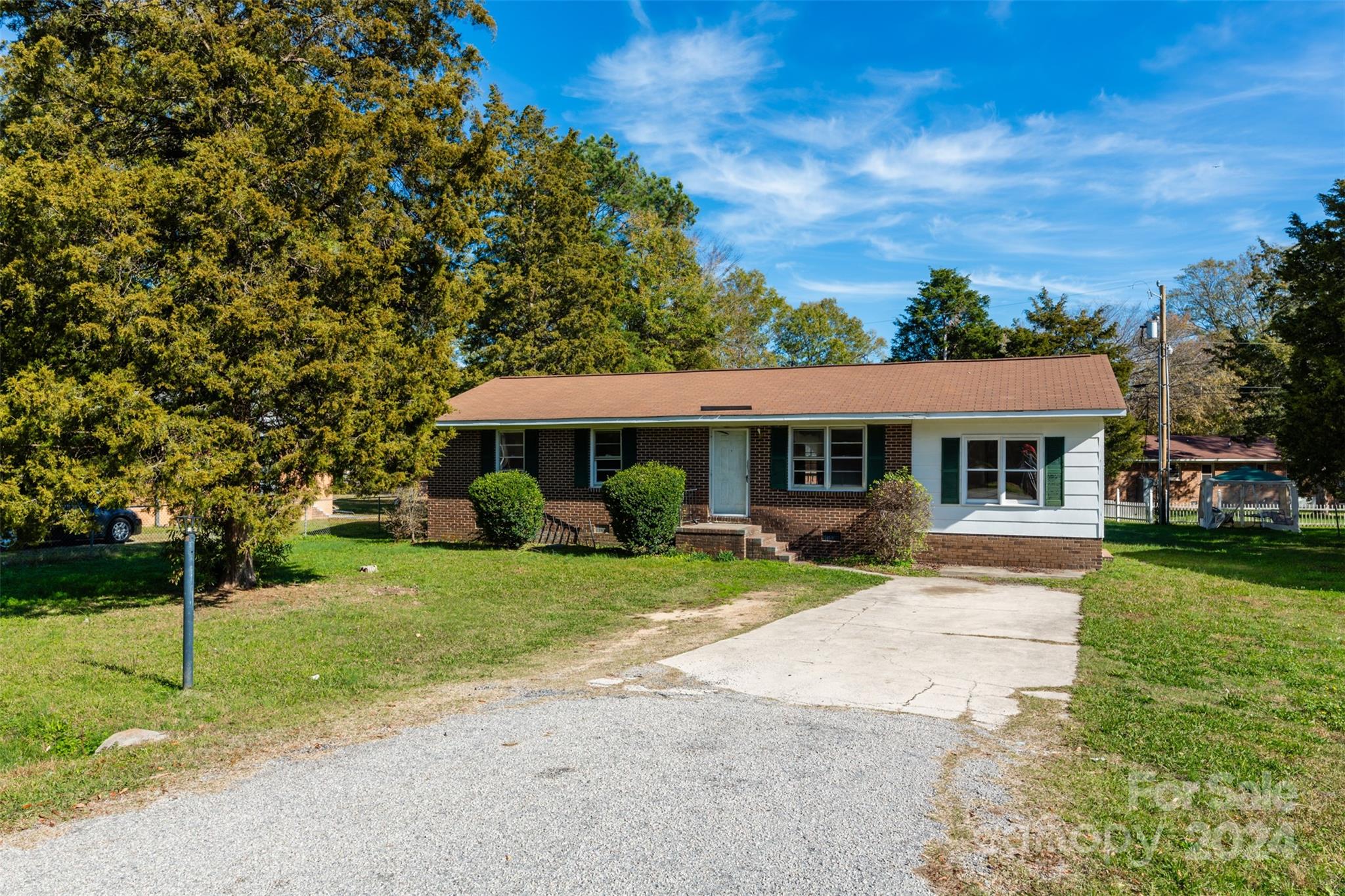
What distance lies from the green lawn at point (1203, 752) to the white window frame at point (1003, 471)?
4039 millimetres

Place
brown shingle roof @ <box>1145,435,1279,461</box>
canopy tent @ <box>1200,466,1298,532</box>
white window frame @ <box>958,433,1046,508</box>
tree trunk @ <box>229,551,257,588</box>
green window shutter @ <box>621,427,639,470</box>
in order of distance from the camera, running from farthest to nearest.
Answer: brown shingle roof @ <box>1145,435,1279,461</box> → canopy tent @ <box>1200,466,1298,532</box> → green window shutter @ <box>621,427,639,470</box> → white window frame @ <box>958,433,1046,508</box> → tree trunk @ <box>229,551,257,588</box>

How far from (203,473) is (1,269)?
10.9 ft

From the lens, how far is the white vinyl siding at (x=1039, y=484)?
1469 cm

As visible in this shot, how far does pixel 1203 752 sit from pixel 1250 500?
2474 cm

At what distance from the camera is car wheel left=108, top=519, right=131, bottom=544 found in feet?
67.3

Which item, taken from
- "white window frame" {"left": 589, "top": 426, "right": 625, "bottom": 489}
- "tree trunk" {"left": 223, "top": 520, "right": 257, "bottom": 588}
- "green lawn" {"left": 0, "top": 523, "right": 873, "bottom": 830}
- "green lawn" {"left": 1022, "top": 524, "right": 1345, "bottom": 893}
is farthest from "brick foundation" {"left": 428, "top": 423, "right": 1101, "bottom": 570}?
"tree trunk" {"left": 223, "top": 520, "right": 257, "bottom": 588}

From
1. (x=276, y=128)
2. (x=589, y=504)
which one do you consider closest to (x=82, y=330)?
(x=276, y=128)

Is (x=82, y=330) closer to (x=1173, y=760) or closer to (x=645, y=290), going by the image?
(x=1173, y=760)

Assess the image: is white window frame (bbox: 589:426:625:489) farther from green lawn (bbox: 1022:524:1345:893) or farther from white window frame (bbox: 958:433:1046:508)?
green lawn (bbox: 1022:524:1345:893)

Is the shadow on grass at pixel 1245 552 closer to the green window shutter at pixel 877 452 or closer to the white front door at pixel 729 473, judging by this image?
the green window shutter at pixel 877 452

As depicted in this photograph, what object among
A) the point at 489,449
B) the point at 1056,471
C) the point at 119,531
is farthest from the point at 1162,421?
the point at 119,531

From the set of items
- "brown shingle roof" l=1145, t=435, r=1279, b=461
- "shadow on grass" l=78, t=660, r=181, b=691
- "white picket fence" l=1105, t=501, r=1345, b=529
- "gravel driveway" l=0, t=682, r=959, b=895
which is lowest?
"shadow on grass" l=78, t=660, r=181, b=691

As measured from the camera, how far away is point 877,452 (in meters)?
16.1

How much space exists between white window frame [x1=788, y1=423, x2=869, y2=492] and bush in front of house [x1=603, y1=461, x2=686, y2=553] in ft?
7.50
